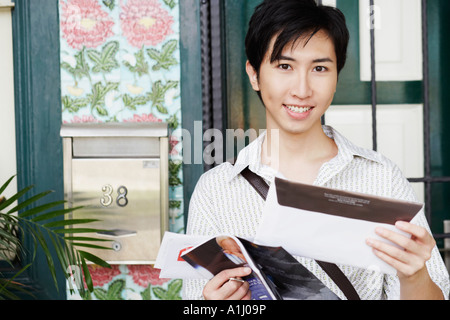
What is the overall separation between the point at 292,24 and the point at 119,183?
3.32 feet

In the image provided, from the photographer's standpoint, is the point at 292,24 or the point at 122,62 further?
the point at 122,62

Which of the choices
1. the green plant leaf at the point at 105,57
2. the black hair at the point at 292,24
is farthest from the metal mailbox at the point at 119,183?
the black hair at the point at 292,24

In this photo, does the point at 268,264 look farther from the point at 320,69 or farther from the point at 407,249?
the point at 320,69

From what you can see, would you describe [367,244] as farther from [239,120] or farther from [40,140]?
[40,140]

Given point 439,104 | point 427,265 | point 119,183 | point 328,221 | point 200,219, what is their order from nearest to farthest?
1. point 328,221
2. point 427,265
3. point 200,219
4. point 119,183
5. point 439,104

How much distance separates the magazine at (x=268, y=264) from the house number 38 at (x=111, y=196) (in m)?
0.97

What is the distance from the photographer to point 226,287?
0.98 meters

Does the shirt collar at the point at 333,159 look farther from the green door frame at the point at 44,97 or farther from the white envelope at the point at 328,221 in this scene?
the green door frame at the point at 44,97

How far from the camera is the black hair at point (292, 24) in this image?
1173 millimetres

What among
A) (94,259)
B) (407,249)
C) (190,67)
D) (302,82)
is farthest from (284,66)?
(94,259)

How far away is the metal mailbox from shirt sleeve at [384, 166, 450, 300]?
3.14 ft

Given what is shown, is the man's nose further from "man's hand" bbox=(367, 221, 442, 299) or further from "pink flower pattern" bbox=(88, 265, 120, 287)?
"pink flower pattern" bbox=(88, 265, 120, 287)

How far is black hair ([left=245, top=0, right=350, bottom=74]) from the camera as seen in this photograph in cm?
117
